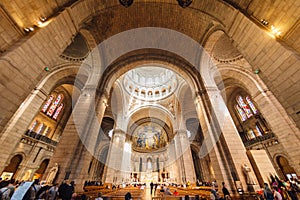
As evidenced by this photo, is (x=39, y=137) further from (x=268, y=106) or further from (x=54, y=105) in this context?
(x=268, y=106)

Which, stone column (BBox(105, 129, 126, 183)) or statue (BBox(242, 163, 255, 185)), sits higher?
stone column (BBox(105, 129, 126, 183))

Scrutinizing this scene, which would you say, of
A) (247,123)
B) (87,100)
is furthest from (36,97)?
(247,123)

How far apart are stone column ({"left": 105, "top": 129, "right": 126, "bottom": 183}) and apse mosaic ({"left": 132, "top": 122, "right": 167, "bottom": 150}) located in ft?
30.2

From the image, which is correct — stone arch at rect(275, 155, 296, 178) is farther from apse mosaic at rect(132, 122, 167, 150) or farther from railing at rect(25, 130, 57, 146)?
railing at rect(25, 130, 57, 146)

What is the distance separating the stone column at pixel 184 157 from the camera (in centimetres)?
1337

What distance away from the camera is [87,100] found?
25.2ft

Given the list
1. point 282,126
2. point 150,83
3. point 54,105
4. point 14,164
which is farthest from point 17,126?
point 150,83

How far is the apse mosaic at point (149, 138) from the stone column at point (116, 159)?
920 centimetres

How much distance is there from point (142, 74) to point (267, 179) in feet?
65.8

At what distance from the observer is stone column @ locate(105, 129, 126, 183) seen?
46.5ft

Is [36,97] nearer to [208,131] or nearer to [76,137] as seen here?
[76,137]

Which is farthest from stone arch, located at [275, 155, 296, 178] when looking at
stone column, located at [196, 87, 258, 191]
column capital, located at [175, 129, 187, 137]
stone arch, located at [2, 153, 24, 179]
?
stone arch, located at [2, 153, 24, 179]

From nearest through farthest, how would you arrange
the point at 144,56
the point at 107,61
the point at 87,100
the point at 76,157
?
the point at 76,157
the point at 87,100
the point at 107,61
the point at 144,56

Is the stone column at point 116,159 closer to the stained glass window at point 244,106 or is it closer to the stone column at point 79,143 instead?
the stone column at point 79,143
